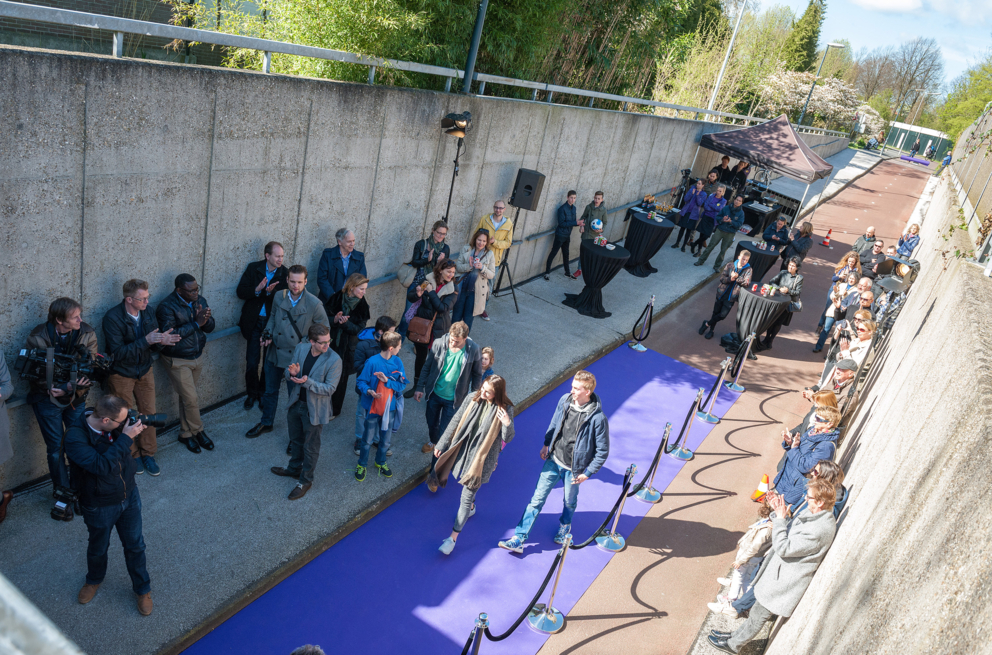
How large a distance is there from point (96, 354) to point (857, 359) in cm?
863

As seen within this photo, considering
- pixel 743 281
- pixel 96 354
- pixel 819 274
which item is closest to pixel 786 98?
pixel 819 274

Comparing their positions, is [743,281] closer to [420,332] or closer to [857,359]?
[857,359]

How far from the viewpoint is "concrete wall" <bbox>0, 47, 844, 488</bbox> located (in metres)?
4.93

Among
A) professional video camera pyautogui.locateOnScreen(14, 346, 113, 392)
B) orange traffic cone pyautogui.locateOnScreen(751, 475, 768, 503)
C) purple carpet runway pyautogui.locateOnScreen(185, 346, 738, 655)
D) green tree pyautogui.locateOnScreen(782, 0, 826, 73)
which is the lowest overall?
purple carpet runway pyautogui.locateOnScreen(185, 346, 738, 655)

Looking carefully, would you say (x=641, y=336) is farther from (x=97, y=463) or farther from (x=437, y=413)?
(x=97, y=463)

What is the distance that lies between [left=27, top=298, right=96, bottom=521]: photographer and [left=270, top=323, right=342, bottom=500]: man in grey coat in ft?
5.17

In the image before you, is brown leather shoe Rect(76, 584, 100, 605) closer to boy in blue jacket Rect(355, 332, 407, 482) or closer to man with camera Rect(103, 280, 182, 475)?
man with camera Rect(103, 280, 182, 475)

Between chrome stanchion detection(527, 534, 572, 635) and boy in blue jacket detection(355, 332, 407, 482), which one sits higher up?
boy in blue jacket detection(355, 332, 407, 482)

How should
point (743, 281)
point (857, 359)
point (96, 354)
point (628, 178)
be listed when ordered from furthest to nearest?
point (628, 178) → point (743, 281) → point (857, 359) → point (96, 354)

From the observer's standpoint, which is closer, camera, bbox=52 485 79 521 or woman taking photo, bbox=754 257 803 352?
camera, bbox=52 485 79 521

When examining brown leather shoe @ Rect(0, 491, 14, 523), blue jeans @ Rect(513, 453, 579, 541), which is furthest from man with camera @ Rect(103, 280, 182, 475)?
blue jeans @ Rect(513, 453, 579, 541)

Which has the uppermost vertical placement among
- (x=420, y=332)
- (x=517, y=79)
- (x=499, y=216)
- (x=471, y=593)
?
(x=517, y=79)

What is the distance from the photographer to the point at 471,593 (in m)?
5.79

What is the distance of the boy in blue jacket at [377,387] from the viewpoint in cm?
626
